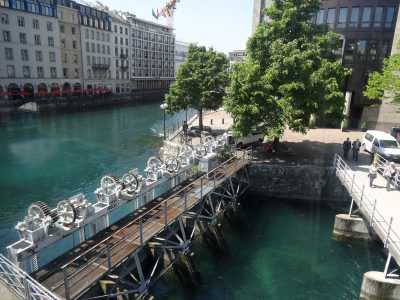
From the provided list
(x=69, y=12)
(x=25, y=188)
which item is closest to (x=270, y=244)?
(x=25, y=188)

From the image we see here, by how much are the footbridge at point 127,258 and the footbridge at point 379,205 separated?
24.5 feet

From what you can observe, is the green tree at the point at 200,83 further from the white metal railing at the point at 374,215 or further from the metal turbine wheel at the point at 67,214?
the metal turbine wheel at the point at 67,214

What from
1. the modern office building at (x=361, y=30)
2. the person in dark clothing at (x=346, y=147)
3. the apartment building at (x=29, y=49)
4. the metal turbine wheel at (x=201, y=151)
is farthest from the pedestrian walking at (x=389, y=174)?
the apartment building at (x=29, y=49)

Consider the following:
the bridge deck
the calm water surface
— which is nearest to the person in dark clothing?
the bridge deck

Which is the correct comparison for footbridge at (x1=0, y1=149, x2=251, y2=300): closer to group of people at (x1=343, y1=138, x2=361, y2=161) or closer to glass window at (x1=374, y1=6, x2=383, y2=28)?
group of people at (x1=343, y1=138, x2=361, y2=161)

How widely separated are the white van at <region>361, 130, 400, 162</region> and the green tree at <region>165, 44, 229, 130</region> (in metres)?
15.0

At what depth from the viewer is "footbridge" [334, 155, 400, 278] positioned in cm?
Answer: 1384

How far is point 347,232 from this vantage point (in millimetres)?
19406

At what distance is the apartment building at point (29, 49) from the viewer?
61969 mm

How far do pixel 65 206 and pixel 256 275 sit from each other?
31.1 feet

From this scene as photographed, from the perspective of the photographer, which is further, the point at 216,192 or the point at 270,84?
the point at 270,84

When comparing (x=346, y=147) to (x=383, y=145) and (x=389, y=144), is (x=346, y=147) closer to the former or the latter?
(x=383, y=145)

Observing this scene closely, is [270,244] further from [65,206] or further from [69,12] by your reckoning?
[69,12]

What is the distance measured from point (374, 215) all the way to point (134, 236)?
37.0 feet
